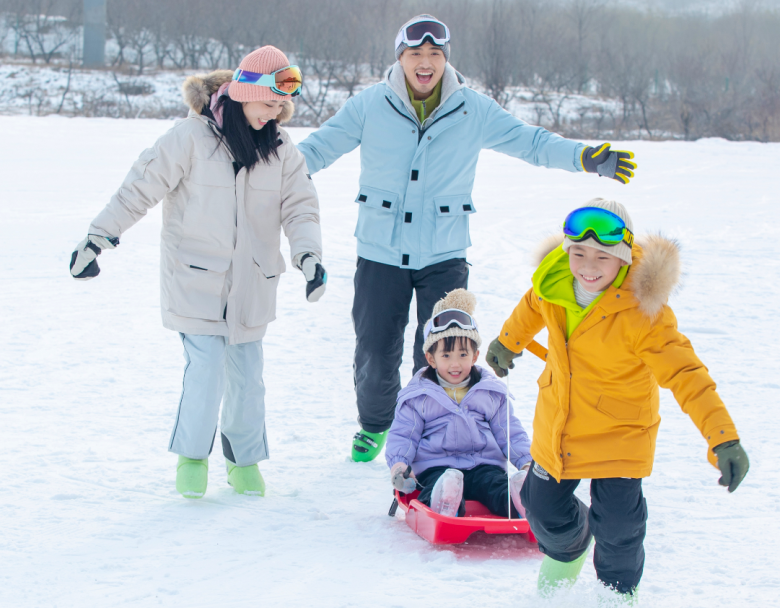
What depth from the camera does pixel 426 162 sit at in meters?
2.78

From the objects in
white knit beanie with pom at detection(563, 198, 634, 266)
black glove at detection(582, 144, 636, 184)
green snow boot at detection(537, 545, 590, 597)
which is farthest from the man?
green snow boot at detection(537, 545, 590, 597)

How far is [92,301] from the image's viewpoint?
5031 mm

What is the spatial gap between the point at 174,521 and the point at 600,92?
31.5 metres

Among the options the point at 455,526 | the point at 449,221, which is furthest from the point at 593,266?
the point at 449,221

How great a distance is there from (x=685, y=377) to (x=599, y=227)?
1.22 ft

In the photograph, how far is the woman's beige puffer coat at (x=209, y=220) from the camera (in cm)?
240

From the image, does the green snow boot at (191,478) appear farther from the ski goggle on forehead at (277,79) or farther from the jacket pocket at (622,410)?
the jacket pocket at (622,410)

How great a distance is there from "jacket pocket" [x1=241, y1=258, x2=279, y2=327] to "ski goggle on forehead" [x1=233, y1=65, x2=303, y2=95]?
56 cm

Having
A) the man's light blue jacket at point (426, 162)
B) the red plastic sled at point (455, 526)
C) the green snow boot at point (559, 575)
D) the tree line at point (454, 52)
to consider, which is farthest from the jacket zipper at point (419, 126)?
the tree line at point (454, 52)

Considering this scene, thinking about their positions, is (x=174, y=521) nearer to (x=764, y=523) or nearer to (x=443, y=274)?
(x=443, y=274)

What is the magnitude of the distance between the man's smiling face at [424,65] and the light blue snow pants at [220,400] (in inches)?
43.4

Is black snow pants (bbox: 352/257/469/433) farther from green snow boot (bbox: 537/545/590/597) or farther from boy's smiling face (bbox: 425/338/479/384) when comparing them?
green snow boot (bbox: 537/545/590/597)

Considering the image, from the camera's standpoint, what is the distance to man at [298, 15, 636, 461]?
2781 millimetres

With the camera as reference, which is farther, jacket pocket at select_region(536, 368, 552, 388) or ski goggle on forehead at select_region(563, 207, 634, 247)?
jacket pocket at select_region(536, 368, 552, 388)
